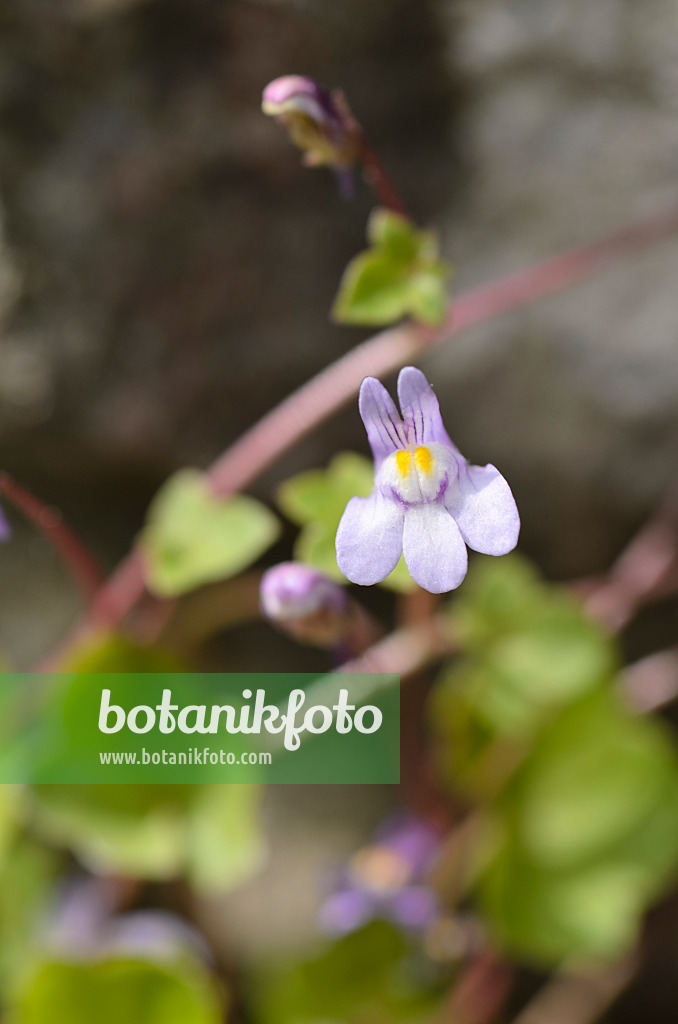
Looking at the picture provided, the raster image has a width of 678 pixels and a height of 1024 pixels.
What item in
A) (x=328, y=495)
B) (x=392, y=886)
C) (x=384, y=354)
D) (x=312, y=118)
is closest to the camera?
(x=312, y=118)

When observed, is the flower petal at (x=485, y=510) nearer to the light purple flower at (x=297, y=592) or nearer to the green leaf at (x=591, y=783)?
the light purple flower at (x=297, y=592)

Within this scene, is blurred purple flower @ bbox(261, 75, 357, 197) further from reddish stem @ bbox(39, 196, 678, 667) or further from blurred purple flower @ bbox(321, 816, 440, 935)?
blurred purple flower @ bbox(321, 816, 440, 935)

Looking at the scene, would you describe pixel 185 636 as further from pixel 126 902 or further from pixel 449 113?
pixel 449 113

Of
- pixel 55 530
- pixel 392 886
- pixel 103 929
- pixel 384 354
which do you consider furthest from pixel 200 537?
pixel 103 929

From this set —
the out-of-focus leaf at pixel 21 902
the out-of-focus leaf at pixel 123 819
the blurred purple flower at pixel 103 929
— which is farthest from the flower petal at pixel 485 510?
the out-of-focus leaf at pixel 21 902

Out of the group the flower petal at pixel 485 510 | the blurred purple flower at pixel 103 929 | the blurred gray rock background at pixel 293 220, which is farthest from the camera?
the blurred purple flower at pixel 103 929

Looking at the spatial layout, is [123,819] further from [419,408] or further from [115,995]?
[419,408]

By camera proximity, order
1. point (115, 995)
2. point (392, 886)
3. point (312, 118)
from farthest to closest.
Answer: point (392, 886), point (115, 995), point (312, 118)

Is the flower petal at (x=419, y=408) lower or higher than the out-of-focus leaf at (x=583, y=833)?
higher
